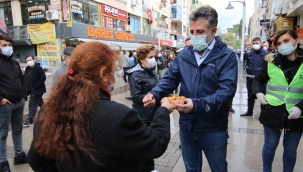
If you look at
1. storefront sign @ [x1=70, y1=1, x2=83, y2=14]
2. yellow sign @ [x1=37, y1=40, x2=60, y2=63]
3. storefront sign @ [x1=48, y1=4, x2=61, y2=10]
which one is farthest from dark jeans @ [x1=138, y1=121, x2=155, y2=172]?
storefront sign @ [x1=70, y1=1, x2=83, y2=14]

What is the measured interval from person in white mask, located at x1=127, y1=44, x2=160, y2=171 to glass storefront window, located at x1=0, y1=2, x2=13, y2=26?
67.1 ft

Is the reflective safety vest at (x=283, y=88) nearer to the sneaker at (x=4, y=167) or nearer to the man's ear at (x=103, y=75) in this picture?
the man's ear at (x=103, y=75)

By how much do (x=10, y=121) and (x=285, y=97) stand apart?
3.82 meters

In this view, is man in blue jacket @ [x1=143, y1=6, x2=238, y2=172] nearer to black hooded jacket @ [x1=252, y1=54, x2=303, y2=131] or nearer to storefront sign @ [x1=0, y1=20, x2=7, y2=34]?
black hooded jacket @ [x1=252, y1=54, x2=303, y2=131]

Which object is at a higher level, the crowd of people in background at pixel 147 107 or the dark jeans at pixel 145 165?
the crowd of people in background at pixel 147 107

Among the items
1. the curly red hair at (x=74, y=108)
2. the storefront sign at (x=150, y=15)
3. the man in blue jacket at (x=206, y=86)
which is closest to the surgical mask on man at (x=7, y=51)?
the man in blue jacket at (x=206, y=86)

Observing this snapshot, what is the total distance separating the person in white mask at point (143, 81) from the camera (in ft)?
10.8

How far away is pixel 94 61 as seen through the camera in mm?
1305

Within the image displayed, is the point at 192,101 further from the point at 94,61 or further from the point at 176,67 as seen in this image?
the point at 94,61

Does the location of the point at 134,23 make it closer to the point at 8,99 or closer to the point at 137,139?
the point at 8,99

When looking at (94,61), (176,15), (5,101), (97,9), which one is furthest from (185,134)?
(176,15)

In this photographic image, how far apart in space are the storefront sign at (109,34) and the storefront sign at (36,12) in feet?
12.2

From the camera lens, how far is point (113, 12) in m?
23.8

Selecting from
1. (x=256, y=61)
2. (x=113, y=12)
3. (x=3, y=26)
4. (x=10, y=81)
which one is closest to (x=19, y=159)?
(x=10, y=81)
